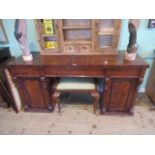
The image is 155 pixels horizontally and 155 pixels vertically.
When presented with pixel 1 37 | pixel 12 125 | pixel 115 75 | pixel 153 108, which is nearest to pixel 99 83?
pixel 115 75

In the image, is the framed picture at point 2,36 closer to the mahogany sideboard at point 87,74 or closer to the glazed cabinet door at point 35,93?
the mahogany sideboard at point 87,74

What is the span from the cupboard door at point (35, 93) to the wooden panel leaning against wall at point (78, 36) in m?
0.43

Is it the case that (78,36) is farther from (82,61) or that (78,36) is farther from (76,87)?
(76,87)

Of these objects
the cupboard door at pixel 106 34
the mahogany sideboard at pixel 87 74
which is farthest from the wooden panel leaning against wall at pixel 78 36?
the mahogany sideboard at pixel 87 74

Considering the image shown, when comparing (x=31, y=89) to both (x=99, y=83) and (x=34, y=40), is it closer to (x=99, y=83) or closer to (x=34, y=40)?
(x=34, y=40)

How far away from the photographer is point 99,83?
5.55 ft

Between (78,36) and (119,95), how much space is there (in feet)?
3.15

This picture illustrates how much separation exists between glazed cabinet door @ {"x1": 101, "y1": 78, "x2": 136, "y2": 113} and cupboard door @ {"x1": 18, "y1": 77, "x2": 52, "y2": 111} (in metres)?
0.80

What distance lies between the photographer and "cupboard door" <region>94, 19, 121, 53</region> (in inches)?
58.4

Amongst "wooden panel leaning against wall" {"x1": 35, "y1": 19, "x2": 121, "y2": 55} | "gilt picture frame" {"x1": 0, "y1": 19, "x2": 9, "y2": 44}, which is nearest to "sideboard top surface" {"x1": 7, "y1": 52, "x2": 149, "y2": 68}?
"wooden panel leaning against wall" {"x1": 35, "y1": 19, "x2": 121, "y2": 55}

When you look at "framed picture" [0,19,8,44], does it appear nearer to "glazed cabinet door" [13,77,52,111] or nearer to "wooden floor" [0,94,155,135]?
"glazed cabinet door" [13,77,52,111]

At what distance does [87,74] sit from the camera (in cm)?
144

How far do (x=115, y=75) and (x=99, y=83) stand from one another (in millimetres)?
339

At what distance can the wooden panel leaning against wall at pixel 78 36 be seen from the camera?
151 centimetres
